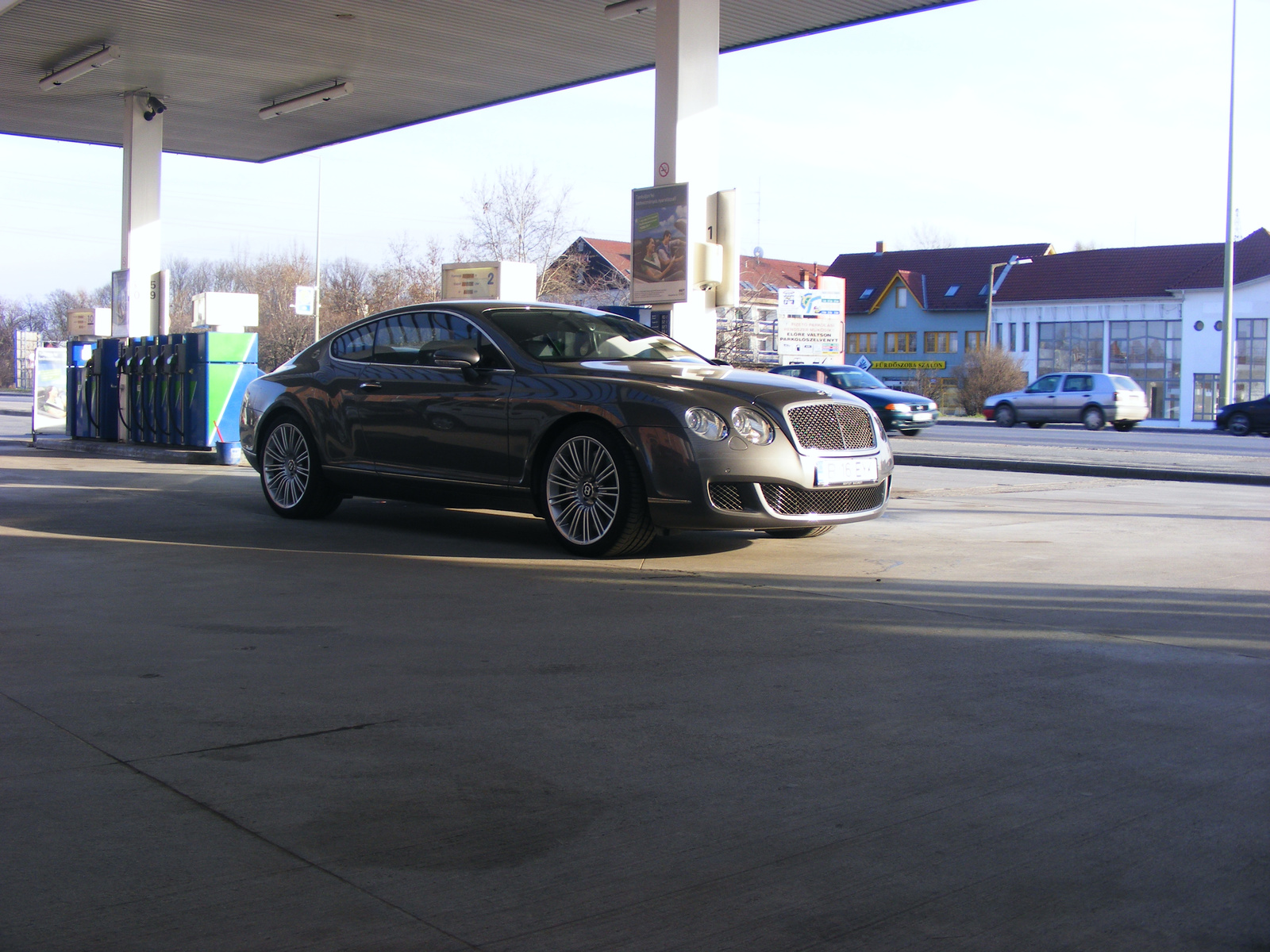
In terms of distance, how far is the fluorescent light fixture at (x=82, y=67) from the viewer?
655 inches

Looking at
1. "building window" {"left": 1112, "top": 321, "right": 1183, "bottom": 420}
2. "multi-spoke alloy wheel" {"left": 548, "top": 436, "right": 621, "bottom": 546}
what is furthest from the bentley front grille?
"building window" {"left": 1112, "top": 321, "right": 1183, "bottom": 420}

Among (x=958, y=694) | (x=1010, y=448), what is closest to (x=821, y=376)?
(x=1010, y=448)

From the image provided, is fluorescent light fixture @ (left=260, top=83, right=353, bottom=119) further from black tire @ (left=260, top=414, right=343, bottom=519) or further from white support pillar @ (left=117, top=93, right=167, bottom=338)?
black tire @ (left=260, top=414, right=343, bottom=519)

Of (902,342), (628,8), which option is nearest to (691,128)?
(628,8)

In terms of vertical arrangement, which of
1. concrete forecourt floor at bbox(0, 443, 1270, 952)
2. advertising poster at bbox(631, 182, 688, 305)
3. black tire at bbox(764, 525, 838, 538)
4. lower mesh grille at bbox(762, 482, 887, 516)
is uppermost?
advertising poster at bbox(631, 182, 688, 305)

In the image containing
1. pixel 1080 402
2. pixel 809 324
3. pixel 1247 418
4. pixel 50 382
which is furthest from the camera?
pixel 1080 402

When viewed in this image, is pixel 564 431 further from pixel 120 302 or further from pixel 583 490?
pixel 120 302

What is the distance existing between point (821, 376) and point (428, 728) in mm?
20581

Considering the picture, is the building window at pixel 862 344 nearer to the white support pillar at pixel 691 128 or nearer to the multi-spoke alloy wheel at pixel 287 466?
the white support pillar at pixel 691 128

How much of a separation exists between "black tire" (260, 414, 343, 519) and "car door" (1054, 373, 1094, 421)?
98.1 feet

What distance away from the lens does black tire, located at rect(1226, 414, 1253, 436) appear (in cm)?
3219

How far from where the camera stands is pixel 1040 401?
3631 cm

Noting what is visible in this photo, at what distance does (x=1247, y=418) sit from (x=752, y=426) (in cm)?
2973

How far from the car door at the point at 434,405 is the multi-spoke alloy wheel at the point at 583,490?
1.45 feet
